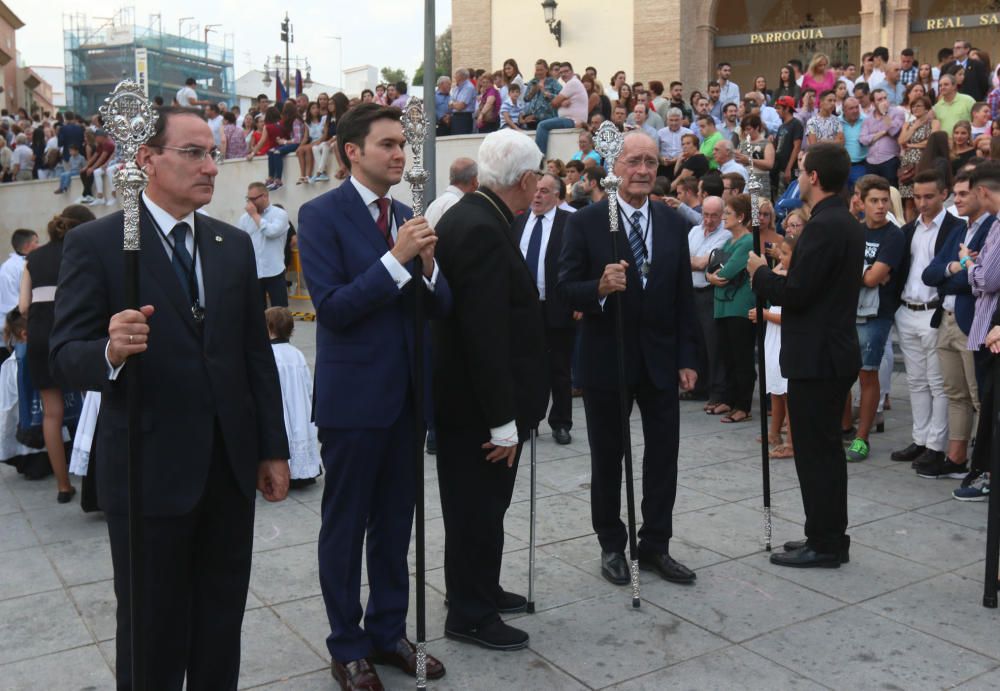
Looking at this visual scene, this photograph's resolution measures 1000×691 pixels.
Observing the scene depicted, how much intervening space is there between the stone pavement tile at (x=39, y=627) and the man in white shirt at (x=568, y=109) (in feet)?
39.9

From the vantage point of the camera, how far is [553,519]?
241 inches

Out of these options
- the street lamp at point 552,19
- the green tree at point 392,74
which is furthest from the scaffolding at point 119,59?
the street lamp at point 552,19

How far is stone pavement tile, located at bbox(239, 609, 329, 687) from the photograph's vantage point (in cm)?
410

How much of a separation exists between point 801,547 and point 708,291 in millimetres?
4654

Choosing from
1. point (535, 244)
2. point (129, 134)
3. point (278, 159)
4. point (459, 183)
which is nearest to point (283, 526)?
point (459, 183)

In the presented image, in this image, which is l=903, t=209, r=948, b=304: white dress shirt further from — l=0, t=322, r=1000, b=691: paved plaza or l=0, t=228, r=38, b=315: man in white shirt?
l=0, t=228, r=38, b=315: man in white shirt

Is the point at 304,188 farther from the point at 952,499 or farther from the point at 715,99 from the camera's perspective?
the point at 952,499

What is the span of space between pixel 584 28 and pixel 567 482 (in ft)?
70.7

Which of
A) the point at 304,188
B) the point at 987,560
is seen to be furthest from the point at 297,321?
the point at 987,560

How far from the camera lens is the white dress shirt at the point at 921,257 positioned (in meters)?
7.19

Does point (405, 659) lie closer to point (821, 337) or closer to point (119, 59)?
point (821, 337)

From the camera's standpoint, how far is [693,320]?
17.0ft

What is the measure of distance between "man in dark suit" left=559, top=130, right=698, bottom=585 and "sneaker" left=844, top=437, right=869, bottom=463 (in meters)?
2.92

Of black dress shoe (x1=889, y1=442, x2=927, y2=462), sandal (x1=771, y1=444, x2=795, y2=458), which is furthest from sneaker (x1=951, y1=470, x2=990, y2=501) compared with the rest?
sandal (x1=771, y1=444, x2=795, y2=458)
